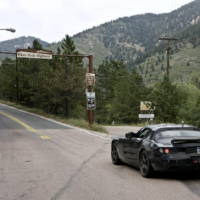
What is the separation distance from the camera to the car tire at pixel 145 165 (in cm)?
1037

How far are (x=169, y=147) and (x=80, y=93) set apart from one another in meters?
35.7

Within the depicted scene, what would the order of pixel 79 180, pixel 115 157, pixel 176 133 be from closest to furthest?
pixel 79 180
pixel 176 133
pixel 115 157

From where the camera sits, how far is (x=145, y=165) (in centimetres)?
1064

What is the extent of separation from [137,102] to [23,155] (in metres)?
62.7

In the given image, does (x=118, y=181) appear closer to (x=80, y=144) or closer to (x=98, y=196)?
(x=98, y=196)

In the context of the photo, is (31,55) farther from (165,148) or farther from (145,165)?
(165,148)

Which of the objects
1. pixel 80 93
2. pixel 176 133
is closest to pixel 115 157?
pixel 176 133

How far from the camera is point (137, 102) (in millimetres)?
77688

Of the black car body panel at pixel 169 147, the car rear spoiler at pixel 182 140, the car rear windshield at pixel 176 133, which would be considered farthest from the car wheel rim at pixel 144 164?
the car rear spoiler at pixel 182 140

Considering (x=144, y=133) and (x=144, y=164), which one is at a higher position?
(x=144, y=133)

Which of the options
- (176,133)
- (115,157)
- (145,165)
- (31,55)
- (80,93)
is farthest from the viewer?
(80,93)

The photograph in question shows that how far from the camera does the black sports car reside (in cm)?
992

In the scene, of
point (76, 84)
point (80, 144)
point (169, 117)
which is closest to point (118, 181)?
point (80, 144)

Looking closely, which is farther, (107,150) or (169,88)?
(169,88)
